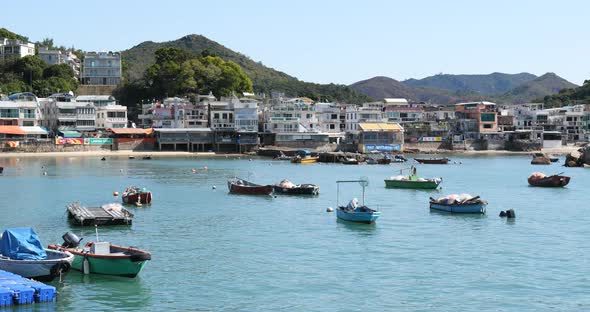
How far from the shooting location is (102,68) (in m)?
147

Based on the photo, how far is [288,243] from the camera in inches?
1422

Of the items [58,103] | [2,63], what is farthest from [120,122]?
[2,63]

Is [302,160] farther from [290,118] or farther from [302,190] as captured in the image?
[302,190]

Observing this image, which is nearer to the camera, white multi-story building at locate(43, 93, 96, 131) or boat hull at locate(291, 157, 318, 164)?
boat hull at locate(291, 157, 318, 164)

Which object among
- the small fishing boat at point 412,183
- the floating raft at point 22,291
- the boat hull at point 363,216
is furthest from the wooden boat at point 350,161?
the floating raft at point 22,291

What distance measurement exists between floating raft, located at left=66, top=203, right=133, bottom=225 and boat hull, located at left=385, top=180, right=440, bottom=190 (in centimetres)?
2903

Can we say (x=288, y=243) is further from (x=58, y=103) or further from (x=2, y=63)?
(x=2, y=63)

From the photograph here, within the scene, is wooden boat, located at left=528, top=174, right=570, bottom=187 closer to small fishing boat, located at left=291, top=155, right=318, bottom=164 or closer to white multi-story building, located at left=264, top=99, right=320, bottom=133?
small fishing boat, located at left=291, top=155, right=318, bottom=164

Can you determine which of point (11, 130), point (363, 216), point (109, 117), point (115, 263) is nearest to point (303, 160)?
point (109, 117)

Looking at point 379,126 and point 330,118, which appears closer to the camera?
point 379,126

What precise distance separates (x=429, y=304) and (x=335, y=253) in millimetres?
8984

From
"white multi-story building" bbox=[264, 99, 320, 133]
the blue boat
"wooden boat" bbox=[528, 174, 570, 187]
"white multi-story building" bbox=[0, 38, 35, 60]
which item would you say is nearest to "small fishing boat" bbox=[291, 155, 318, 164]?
"white multi-story building" bbox=[264, 99, 320, 133]

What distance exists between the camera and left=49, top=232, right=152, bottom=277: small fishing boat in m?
28.0

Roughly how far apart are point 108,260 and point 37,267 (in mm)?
2550
